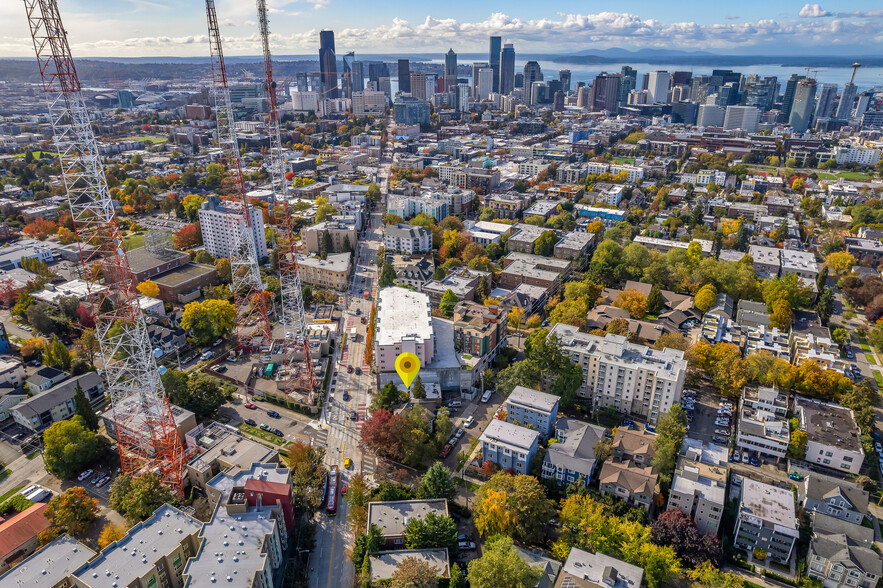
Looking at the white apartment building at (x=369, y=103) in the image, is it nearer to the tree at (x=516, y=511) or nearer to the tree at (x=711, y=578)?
the tree at (x=516, y=511)

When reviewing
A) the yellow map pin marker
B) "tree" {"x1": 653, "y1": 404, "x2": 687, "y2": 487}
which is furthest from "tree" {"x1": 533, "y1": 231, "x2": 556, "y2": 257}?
"tree" {"x1": 653, "y1": 404, "x2": 687, "y2": 487}

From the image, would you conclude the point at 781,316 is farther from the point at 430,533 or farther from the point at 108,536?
the point at 108,536

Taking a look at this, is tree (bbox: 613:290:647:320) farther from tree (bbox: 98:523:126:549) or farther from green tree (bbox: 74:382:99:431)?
green tree (bbox: 74:382:99:431)

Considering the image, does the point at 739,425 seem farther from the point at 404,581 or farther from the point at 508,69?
the point at 508,69

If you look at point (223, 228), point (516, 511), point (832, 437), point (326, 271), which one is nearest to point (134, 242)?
point (223, 228)

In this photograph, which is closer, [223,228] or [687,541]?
[687,541]

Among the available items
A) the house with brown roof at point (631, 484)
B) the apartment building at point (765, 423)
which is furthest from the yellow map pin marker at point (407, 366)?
the apartment building at point (765, 423)

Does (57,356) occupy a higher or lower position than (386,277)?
lower

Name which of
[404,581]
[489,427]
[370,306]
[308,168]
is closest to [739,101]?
[308,168]
